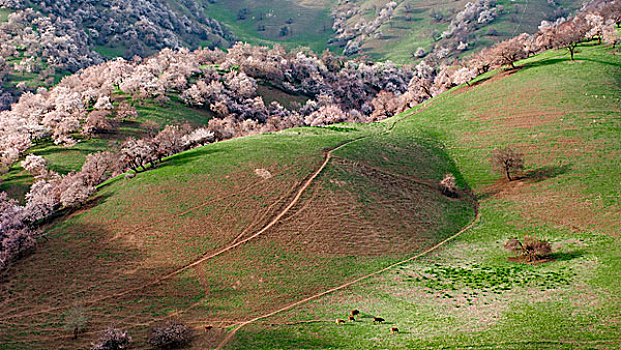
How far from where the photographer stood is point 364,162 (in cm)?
5106

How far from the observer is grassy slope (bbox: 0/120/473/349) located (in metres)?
29.9

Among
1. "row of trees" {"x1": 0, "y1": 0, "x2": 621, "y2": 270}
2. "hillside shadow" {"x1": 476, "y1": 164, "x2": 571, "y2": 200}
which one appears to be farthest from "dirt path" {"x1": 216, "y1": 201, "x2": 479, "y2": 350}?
Answer: "row of trees" {"x1": 0, "y1": 0, "x2": 621, "y2": 270}

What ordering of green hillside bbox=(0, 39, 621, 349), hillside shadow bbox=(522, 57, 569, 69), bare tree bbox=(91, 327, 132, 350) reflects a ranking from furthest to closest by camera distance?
1. hillside shadow bbox=(522, 57, 569, 69)
2. green hillside bbox=(0, 39, 621, 349)
3. bare tree bbox=(91, 327, 132, 350)

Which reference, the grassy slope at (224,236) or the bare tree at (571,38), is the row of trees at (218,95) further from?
the grassy slope at (224,236)

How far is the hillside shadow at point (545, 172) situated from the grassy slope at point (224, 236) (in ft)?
28.0

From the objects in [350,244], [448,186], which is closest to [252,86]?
[448,186]

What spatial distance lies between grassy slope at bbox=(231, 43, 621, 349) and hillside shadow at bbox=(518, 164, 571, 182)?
8.4 inches

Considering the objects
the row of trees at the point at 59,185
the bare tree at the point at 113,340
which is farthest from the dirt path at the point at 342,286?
the row of trees at the point at 59,185

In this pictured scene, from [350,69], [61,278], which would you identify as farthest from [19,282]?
[350,69]

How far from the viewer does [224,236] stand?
37.4m

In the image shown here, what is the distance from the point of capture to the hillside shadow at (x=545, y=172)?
153ft

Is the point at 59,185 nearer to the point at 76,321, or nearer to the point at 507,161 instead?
the point at 76,321

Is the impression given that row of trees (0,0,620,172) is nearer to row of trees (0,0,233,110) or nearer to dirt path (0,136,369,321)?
dirt path (0,136,369,321)

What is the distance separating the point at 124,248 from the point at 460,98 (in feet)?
205
